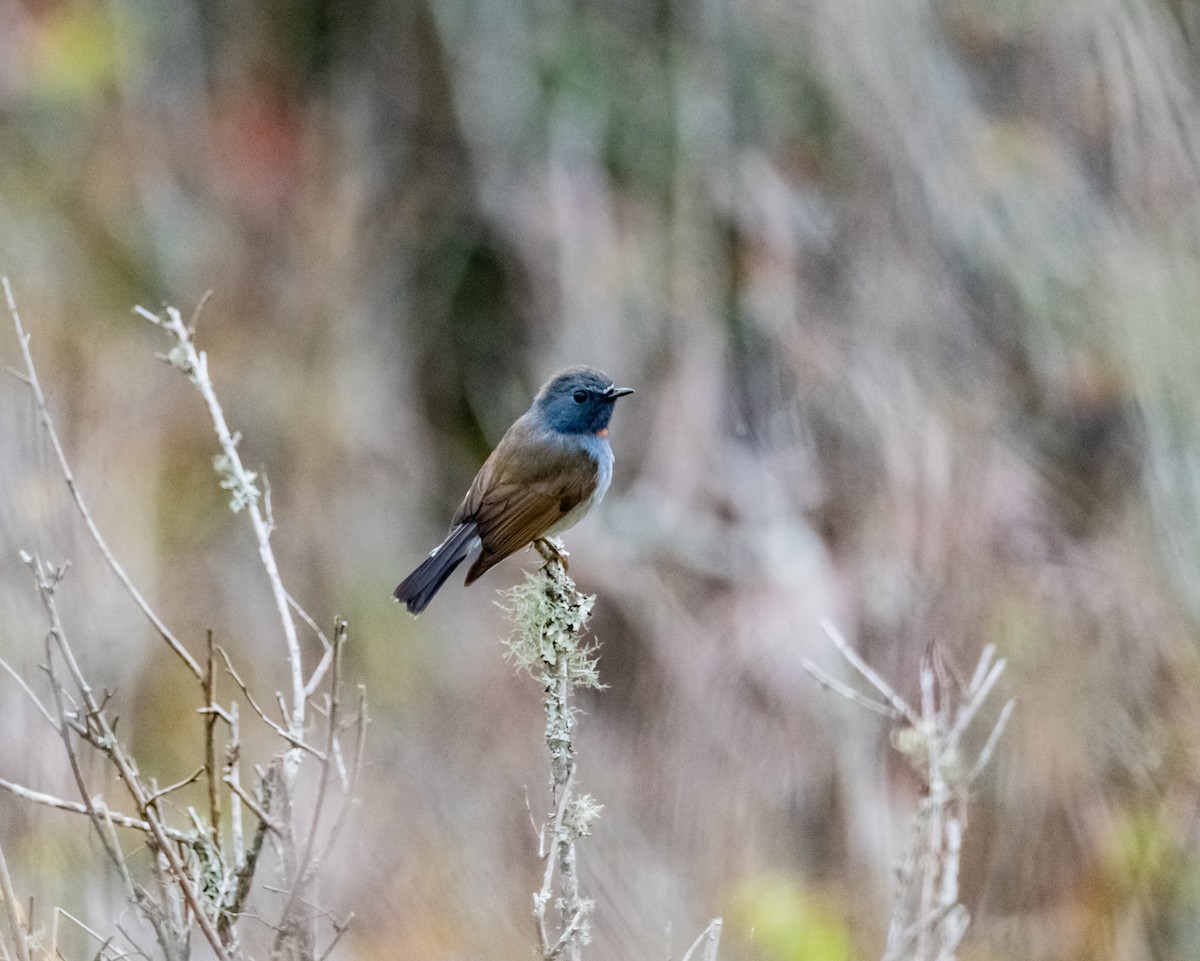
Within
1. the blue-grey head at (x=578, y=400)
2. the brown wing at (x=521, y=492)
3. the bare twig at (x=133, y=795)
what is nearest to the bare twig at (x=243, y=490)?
the bare twig at (x=133, y=795)

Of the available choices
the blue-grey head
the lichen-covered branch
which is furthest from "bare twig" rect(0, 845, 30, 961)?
the blue-grey head

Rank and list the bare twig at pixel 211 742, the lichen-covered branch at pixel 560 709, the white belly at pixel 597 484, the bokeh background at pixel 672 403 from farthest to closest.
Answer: the bokeh background at pixel 672 403 < the white belly at pixel 597 484 < the lichen-covered branch at pixel 560 709 < the bare twig at pixel 211 742

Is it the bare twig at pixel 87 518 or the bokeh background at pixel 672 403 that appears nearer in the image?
the bare twig at pixel 87 518

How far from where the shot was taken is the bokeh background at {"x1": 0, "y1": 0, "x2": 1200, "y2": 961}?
5.06 m

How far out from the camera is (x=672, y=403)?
A: 6758 mm

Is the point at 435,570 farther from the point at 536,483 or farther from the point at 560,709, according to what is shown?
the point at 560,709

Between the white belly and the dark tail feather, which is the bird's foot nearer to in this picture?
the white belly

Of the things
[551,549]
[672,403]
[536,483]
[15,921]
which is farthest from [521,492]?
[672,403]

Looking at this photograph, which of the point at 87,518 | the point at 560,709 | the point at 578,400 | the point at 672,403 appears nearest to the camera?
the point at 87,518

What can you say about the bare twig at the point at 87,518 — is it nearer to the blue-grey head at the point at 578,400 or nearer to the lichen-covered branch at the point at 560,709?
the lichen-covered branch at the point at 560,709

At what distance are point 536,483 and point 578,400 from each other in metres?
0.43

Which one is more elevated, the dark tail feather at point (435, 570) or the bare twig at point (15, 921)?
the bare twig at point (15, 921)

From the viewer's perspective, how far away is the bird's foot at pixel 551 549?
3.59 meters

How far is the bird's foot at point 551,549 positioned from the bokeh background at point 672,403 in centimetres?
90
